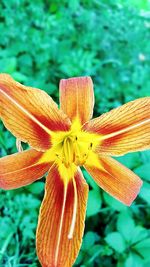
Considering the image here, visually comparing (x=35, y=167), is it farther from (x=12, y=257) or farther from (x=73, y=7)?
(x=73, y=7)

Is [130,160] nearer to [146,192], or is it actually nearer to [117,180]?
[146,192]

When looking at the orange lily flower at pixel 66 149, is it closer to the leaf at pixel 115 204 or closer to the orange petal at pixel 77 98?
the orange petal at pixel 77 98

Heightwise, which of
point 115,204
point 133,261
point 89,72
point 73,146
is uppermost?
point 89,72

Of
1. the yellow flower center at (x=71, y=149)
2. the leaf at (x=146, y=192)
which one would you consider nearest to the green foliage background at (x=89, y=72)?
the leaf at (x=146, y=192)

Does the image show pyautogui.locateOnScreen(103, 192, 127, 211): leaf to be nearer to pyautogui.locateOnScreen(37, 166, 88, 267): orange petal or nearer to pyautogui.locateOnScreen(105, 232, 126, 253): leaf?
pyautogui.locateOnScreen(105, 232, 126, 253): leaf

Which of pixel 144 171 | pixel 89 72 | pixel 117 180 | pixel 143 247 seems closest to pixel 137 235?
pixel 143 247

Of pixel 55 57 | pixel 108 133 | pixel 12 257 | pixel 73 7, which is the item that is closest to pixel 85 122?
pixel 108 133
